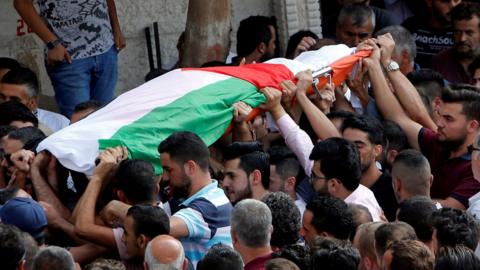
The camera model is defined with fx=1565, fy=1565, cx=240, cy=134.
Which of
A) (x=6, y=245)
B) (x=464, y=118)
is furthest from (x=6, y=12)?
(x=6, y=245)

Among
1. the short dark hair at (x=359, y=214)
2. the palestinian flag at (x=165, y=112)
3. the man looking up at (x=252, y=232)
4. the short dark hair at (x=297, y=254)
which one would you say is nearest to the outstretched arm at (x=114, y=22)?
the palestinian flag at (x=165, y=112)

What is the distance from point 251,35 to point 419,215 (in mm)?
3932

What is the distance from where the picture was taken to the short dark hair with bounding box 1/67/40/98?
37.4 feet

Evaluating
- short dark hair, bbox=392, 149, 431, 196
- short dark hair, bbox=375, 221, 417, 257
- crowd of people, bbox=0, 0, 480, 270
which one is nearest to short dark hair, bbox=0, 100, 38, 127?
crowd of people, bbox=0, 0, 480, 270

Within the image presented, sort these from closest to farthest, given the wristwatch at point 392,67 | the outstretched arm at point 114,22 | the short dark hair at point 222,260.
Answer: the short dark hair at point 222,260
the wristwatch at point 392,67
the outstretched arm at point 114,22

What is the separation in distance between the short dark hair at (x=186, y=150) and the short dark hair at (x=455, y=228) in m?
1.62

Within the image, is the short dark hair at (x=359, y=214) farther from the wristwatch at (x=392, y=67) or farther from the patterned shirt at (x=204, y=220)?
the wristwatch at (x=392, y=67)

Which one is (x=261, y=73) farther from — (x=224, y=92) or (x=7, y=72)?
(x=7, y=72)

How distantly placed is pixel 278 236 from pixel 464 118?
2106 millimetres

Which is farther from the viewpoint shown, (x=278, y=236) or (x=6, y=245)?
(x=278, y=236)

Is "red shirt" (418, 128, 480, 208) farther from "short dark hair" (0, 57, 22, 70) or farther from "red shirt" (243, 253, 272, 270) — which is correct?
"short dark hair" (0, 57, 22, 70)

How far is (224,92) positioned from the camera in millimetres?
10422

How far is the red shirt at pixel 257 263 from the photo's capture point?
8564 millimetres

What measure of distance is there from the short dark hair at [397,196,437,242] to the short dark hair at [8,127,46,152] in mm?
2500
